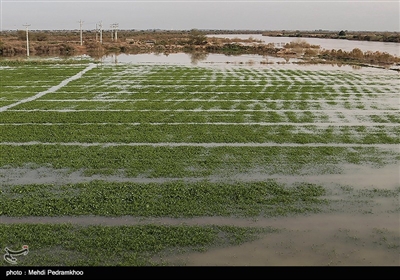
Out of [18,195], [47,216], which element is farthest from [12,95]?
[47,216]

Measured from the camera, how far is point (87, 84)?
29.8 meters

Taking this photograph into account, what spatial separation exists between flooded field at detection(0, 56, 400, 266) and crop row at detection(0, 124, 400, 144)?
74mm

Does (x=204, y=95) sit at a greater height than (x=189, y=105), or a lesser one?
greater

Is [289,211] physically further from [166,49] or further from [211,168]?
[166,49]

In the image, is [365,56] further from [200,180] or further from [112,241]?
[112,241]

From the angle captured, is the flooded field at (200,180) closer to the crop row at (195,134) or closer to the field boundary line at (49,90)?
Result: the crop row at (195,134)

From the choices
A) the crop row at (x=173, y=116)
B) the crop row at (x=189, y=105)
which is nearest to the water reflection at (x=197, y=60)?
the crop row at (x=189, y=105)

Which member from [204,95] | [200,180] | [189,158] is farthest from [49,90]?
[200,180]

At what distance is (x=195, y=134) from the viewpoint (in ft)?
54.3

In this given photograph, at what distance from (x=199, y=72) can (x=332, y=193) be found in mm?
27795

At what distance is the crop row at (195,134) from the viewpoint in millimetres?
15812

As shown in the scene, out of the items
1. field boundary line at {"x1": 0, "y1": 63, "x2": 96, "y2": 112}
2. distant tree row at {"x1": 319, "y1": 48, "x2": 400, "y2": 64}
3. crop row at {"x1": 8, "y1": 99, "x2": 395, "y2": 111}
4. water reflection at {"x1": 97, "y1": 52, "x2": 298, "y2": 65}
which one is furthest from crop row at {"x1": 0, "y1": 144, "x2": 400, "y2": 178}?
distant tree row at {"x1": 319, "y1": 48, "x2": 400, "y2": 64}

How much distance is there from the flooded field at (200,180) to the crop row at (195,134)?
0.24 ft

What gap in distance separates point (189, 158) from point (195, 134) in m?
2.89
